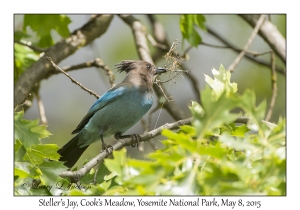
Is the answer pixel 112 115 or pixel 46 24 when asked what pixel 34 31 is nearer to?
pixel 46 24

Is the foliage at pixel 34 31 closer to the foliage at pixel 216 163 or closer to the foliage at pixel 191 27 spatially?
the foliage at pixel 191 27

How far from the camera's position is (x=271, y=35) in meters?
6.45

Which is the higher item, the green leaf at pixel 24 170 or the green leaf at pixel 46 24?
the green leaf at pixel 46 24

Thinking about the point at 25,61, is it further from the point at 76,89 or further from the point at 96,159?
the point at 96,159

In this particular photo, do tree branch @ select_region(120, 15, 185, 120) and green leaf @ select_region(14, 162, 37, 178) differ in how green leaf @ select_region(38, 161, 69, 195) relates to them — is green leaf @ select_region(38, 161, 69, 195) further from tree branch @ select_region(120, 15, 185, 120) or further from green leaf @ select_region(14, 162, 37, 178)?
tree branch @ select_region(120, 15, 185, 120)

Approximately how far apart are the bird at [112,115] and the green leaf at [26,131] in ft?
6.07

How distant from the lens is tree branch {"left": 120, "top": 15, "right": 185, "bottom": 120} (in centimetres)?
650

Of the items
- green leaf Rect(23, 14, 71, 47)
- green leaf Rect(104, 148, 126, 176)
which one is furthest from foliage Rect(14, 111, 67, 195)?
green leaf Rect(23, 14, 71, 47)

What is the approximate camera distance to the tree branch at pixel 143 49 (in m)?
6.50

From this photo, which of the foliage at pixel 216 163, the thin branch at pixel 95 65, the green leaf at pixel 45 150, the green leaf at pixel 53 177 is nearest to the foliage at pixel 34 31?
the thin branch at pixel 95 65

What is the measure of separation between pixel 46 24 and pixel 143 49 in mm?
1454

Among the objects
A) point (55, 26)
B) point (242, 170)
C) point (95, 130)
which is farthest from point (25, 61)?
point (242, 170)

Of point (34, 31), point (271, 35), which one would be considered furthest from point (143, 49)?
point (271, 35)

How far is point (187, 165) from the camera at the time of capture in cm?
268
